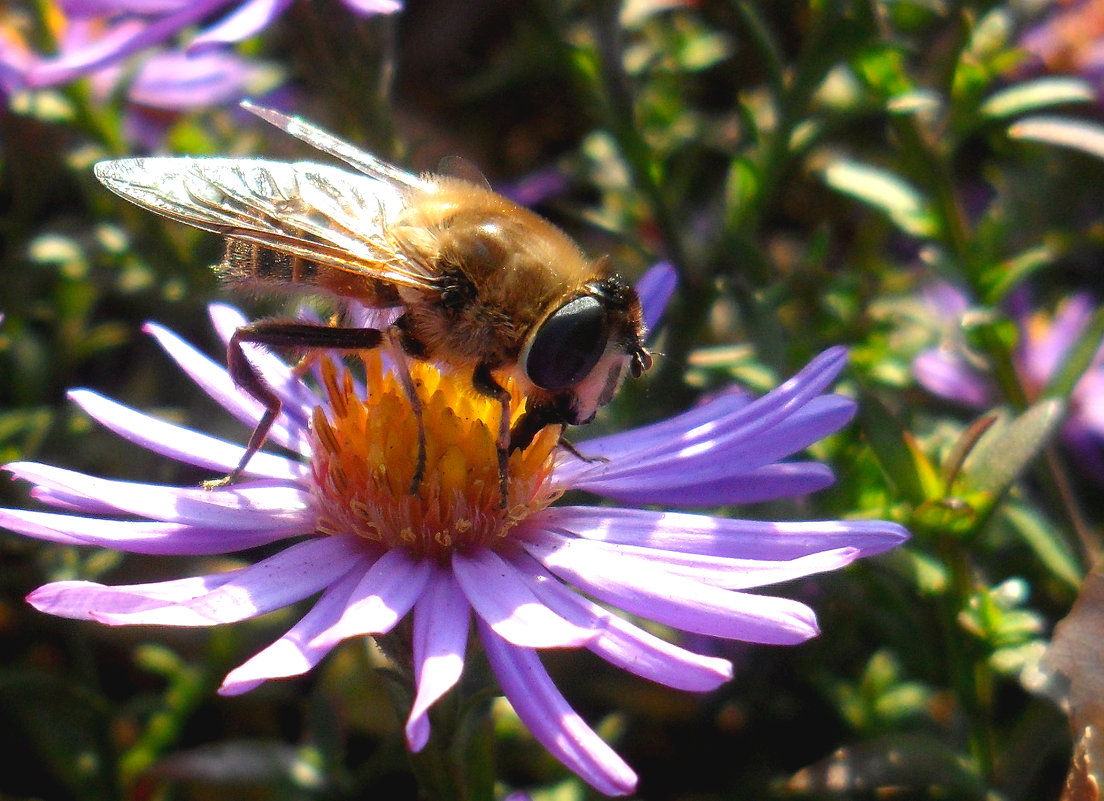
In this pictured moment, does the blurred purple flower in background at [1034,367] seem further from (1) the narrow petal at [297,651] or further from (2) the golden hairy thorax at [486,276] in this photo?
(1) the narrow petal at [297,651]

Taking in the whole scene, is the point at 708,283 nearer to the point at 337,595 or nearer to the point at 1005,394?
the point at 1005,394

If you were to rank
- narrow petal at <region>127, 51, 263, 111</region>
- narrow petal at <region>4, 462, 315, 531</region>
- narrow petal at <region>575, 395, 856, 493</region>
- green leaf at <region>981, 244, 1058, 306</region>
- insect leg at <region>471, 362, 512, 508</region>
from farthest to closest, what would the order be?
narrow petal at <region>127, 51, 263, 111</region> < green leaf at <region>981, 244, 1058, 306</region> < narrow petal at <region>575, 395, 856, 493</region> < insect leg at <region>471, 362, 512, 508</region> < narrow petal at <region>4, 462, 315, 531</region>

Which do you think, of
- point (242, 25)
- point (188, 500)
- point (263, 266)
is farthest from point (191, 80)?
point (188, 500)

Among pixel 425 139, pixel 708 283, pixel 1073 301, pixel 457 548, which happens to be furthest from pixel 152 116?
pixel 1073 301

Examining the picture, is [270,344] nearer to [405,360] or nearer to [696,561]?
[405,360]

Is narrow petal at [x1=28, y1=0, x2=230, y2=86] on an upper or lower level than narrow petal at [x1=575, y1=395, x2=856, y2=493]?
upper

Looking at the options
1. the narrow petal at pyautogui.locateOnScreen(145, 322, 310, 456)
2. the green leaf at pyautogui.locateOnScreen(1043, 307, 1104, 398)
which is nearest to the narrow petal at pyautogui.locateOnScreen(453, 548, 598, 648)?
the narrow petal at pyautogui.locateOnScreen(145, 322, 310, 456)

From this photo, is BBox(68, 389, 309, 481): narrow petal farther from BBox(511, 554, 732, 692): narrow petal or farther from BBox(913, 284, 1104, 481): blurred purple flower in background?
BBox(913, 284, 1104, 481): blurred purple flower in background
